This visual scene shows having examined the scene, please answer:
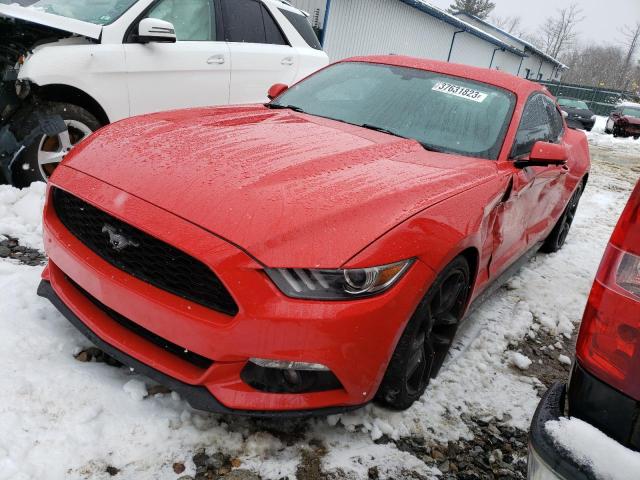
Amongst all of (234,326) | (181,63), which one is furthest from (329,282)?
(181,63)

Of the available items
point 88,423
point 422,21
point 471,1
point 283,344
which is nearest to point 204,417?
point 88,423

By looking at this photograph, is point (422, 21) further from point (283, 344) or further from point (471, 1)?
point (471, 1)

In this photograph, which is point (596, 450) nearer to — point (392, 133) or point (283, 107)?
point (392, 133)

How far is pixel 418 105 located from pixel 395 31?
15823mm

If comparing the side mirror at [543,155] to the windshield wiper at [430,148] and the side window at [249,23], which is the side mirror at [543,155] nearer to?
the windshield wiper at [430,148]

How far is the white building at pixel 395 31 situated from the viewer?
14191 mm

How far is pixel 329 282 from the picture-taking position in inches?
66.9

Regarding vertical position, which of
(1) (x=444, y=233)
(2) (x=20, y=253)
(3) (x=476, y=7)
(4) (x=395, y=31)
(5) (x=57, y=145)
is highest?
(3) (x=476, y=7)

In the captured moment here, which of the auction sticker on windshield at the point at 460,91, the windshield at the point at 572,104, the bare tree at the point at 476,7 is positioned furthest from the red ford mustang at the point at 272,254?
the bare tree at the point at 476,7

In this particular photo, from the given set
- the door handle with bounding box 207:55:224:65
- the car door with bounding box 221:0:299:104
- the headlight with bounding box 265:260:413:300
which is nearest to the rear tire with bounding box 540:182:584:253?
the car door with bounding box 221:0:299:104

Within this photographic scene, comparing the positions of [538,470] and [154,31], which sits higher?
[154,31]

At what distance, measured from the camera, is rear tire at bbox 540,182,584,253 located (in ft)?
15.5

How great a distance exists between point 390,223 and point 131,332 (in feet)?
3.48

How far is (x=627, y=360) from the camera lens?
126cm
